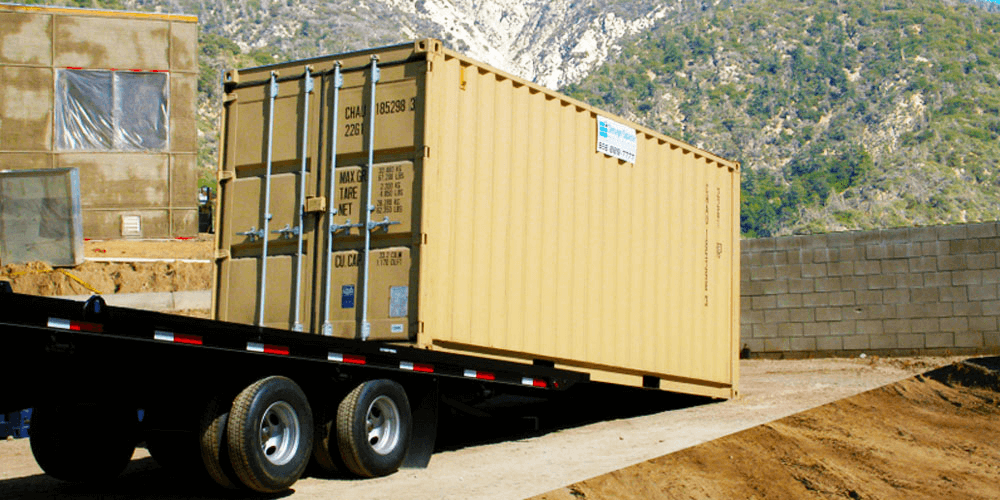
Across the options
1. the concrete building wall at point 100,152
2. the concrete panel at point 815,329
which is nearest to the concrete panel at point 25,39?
the concrete building wall at point 100,152

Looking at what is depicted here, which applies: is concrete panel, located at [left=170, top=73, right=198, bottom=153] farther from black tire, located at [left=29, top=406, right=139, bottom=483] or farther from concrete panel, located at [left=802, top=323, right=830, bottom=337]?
black tire, located at [left=29, top=406, right=139, bottom=483]

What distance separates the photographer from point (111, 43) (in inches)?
1091

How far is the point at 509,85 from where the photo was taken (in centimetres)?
1042

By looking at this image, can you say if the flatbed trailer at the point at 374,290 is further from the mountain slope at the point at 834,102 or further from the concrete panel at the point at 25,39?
the mountain slope at the point at 834,102

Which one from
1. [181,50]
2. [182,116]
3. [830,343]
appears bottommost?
[830,343]

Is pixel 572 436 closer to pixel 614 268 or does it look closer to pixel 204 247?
pixel 614 268

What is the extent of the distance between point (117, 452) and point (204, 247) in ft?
56.7

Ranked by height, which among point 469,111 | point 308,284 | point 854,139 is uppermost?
point 854,139

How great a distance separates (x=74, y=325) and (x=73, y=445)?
223 cm

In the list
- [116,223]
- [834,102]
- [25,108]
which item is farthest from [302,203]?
[834,102]

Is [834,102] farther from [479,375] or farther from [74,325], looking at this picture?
[74,325]

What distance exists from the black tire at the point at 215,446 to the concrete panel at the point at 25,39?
75.0 feet

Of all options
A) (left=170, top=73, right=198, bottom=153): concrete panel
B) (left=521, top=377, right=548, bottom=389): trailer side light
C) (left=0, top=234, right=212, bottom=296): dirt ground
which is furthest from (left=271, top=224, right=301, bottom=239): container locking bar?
(left=170, top=73, right=198, bottom=153): concrete panel

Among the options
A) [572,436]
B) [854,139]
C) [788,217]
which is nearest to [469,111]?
[572,436]
